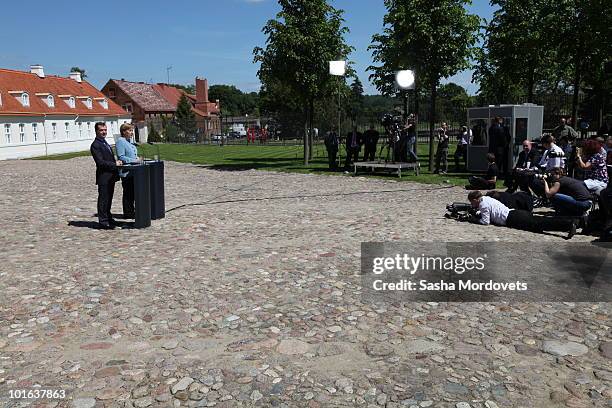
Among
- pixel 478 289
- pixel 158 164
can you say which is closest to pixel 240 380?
pixel 478 289

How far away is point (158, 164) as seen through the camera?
36.4ft

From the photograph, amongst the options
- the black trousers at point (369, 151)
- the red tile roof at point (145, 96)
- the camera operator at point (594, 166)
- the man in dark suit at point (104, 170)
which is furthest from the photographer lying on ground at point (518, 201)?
the red tile roof at point (145, 96)

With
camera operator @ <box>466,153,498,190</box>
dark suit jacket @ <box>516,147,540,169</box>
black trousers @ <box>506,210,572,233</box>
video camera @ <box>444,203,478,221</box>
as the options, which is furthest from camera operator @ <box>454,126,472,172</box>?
black trousers @ <box>506,210,572,233</box>

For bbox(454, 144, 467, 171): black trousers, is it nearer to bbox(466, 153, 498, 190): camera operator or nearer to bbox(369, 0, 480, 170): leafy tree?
bbox(369, 0, 480, 170): leafy tree

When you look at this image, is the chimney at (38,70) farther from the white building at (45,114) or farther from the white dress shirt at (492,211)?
the white dress shirt at (492,211)

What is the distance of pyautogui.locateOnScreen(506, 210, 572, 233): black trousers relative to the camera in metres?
9.47

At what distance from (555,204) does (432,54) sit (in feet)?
33.8

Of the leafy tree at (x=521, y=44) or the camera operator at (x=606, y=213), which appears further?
the leafy tree at (x=521, y=44)

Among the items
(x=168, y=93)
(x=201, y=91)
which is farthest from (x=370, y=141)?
(x=201, y=91)

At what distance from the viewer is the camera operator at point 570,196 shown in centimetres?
973

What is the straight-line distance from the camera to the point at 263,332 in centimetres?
527

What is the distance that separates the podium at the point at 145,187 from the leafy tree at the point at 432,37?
1105 cm

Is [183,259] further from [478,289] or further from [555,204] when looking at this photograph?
[555,204]

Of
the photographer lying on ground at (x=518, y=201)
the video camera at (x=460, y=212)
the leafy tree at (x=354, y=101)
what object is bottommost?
the video camera at (x=460, y=212)
